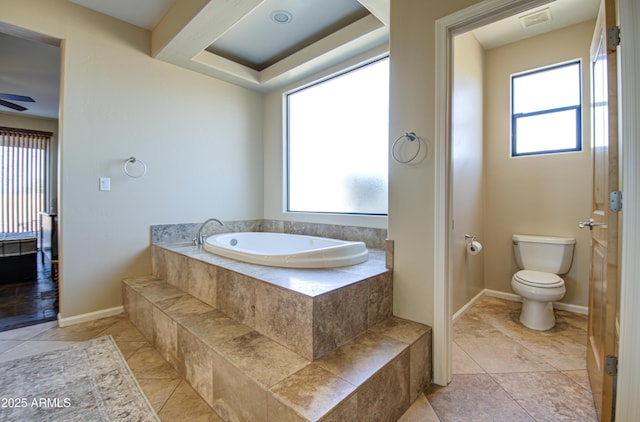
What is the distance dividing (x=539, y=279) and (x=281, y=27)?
10.2ft

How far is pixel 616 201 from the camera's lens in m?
1.17

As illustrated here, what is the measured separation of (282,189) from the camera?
358 centimetres

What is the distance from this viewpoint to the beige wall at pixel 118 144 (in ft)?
7.67

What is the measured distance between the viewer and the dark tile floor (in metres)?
2.46

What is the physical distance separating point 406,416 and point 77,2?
12.2ft

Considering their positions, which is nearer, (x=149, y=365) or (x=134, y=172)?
(x=149, y=365)

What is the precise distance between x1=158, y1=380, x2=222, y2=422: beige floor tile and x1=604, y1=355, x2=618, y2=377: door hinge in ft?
5.66

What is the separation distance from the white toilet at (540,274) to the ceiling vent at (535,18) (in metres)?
1.92

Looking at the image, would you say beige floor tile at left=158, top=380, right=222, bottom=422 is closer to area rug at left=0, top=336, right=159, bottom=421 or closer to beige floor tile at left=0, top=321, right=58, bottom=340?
area rug at left=0, top=336, right=159, bottom=421

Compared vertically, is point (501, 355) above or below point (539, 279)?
below

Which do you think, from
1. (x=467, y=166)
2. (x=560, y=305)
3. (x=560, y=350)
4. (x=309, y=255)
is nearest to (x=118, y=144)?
(x=309, y=255)

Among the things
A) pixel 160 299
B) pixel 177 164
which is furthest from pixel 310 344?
pixel 177 164

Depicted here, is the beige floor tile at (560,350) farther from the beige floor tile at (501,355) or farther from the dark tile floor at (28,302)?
the dark tile floor at (28,302)

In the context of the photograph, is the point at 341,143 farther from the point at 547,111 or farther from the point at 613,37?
the point at 613,37
